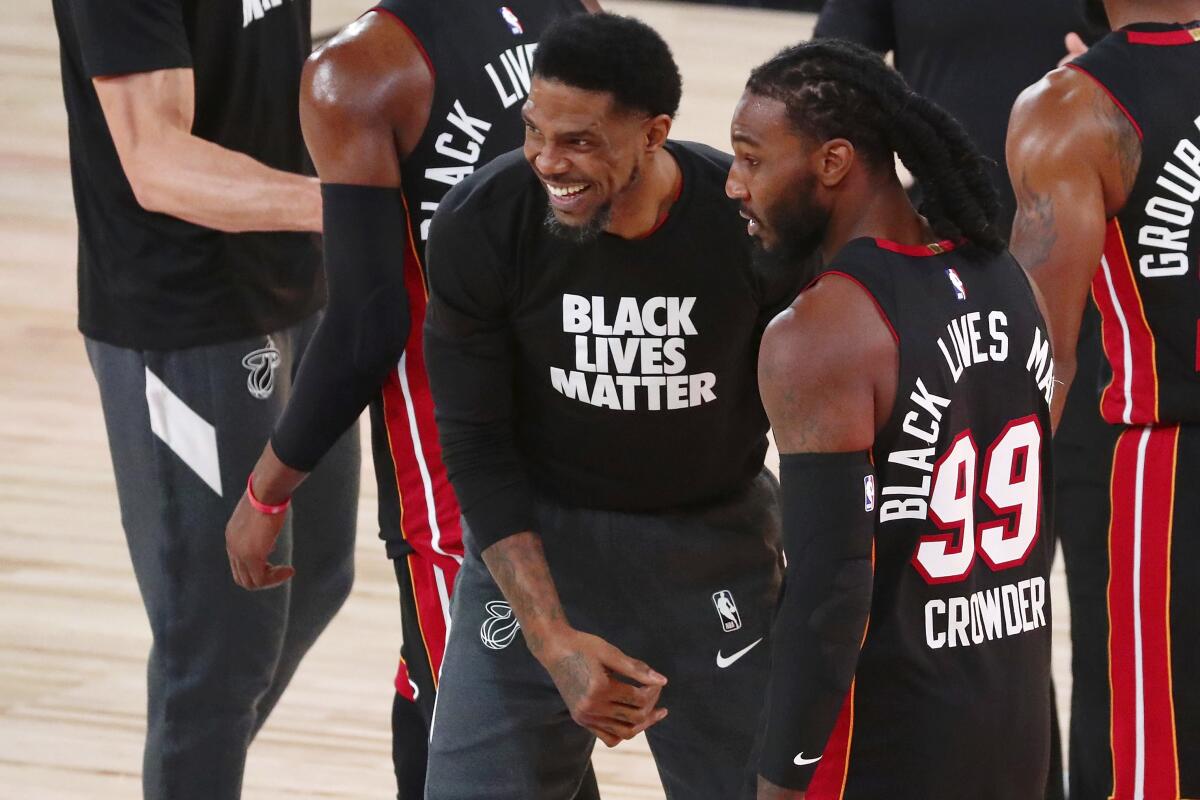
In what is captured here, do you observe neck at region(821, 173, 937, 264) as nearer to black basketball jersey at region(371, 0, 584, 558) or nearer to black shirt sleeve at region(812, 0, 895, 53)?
black basketball jersey at region(371, 0, 584, 558)

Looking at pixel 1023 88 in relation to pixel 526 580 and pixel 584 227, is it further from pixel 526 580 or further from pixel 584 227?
pixel 526 580

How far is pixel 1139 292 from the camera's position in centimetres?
271

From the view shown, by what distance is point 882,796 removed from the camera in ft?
6.82

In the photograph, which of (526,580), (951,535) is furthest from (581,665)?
(951,535)

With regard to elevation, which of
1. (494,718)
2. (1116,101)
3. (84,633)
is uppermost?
(1116,101)

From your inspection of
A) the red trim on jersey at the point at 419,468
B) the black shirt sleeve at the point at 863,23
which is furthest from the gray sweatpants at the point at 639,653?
the black shirt sleeve at the point at 863,23

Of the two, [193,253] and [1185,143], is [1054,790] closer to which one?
[1185,143]

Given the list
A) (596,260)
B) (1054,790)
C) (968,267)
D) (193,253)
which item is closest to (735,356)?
(596,260)

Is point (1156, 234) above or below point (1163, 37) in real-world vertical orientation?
below

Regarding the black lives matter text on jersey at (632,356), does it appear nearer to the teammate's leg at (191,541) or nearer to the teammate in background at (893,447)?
the teammate in background at (893,447)

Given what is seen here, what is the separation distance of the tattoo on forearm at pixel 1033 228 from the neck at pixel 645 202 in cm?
60

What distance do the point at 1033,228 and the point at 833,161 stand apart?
0.68 meters

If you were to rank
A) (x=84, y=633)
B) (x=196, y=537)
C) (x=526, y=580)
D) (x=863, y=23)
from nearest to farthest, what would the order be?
(x=526, y=580)
(x=196, y=537)
(x=863, y=23)
(x=84, y=633)

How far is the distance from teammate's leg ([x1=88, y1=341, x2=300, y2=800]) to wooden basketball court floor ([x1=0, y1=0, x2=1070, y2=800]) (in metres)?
0.08
